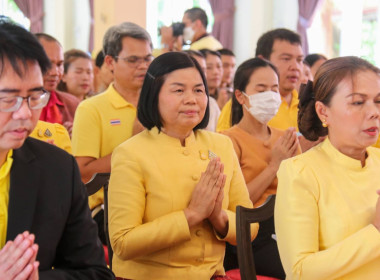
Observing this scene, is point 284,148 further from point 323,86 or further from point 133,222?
point 133,222

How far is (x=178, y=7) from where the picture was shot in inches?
410

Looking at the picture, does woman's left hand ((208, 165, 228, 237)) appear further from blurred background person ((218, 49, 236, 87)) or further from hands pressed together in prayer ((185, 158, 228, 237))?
blurred background person ((218, 49, 236, 87))

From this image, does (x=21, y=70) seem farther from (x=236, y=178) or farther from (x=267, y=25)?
(x=267, y=25)

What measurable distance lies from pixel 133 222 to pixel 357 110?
2.98ft

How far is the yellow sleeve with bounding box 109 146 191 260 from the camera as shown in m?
2.15

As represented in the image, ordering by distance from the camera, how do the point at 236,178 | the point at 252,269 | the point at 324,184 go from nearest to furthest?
the point at 324,184 < the point at 252,269 < the point at 236,178

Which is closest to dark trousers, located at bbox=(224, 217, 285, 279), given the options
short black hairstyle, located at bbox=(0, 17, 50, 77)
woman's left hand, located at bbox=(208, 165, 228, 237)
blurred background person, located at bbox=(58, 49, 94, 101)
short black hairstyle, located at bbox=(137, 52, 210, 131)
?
woman's left hand, located at bbox=(208, 165, 228, 237)

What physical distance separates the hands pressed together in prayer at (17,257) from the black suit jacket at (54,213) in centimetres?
10

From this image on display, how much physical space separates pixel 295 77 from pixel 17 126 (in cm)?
264

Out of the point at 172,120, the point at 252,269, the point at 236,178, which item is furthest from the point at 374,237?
the point at 172,120

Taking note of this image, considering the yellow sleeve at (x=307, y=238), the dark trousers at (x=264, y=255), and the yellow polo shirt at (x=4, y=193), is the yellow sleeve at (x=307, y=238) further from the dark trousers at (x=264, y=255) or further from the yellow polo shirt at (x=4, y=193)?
the yellow polo shirt at (x=4, y=193)

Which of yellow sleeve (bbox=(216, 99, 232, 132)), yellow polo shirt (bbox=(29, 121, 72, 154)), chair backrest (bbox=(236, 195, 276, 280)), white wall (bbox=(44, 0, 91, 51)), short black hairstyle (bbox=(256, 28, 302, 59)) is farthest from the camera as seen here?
white wall (bbox=(44, 0, 91, 51))

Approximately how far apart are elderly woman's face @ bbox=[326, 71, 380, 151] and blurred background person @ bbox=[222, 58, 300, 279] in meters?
0.78

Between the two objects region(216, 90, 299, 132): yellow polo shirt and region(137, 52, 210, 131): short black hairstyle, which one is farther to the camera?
region(216, 90, 299, 132): yellow polo shirt
